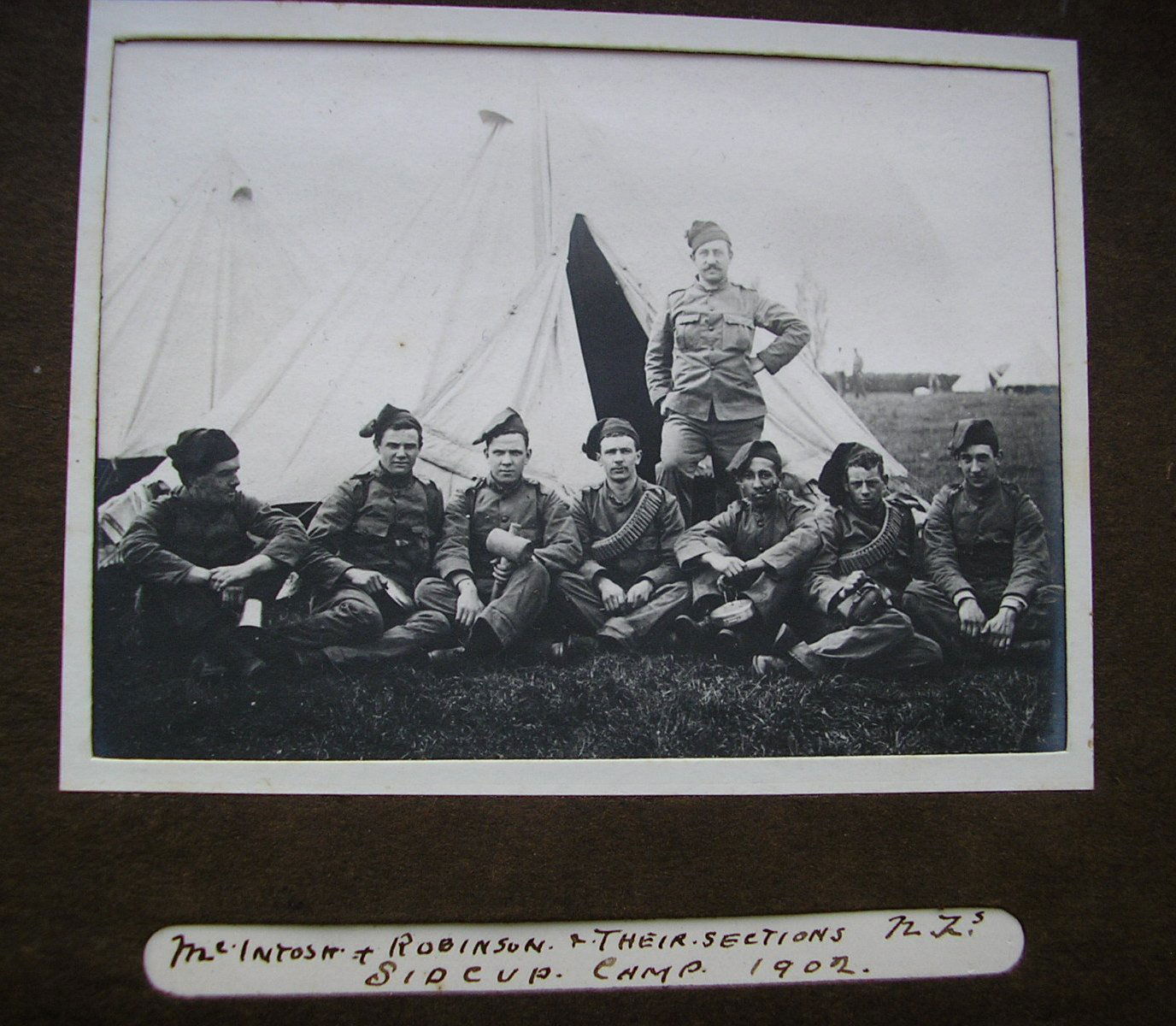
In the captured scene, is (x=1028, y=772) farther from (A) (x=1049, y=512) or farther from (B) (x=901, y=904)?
(A) (x=1049, y=512)

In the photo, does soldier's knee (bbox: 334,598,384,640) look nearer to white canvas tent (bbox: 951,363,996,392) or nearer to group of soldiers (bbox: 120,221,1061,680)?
group of soldiers (bbox: 120,221,1061,680)

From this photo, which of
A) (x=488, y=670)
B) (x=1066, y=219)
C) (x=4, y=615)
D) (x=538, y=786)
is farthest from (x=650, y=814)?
(x=1066, y=219)

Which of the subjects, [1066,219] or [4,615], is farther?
[1066,219]

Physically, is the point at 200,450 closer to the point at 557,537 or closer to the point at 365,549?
the point at 365,549

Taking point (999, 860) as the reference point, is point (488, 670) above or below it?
above

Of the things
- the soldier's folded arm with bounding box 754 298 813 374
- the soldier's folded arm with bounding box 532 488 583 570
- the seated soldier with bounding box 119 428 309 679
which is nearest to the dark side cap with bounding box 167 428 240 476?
the seated soldier with bounding box 119 428 309 679

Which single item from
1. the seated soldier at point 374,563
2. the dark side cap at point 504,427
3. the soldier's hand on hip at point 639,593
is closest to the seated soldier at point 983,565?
the soldier's hand on hip at point 639,593

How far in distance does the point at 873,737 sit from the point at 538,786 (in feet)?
1.83

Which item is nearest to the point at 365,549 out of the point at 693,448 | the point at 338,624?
the point at 338,624

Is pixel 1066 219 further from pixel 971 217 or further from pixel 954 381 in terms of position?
pixel 954 381

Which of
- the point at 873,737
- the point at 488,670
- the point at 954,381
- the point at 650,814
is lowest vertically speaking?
the point at 650,814

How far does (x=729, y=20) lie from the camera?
1.25m

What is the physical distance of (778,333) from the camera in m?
1.26
